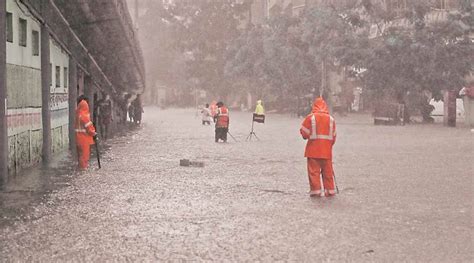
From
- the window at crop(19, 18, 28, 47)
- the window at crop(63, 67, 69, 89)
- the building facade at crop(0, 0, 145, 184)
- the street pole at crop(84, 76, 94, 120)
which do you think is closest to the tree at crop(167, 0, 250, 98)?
the street pole at crop(84, 76, 94, 120)

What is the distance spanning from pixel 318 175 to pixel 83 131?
5.88 meters

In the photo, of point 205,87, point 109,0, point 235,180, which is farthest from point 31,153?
point 205,87

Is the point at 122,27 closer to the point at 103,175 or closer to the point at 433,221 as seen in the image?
the point at 103,175

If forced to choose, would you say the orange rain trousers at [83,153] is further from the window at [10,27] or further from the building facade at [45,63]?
the window at [10,27]

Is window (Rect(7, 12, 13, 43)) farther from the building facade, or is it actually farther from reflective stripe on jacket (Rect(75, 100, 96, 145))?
reflective stripe on jacket (Rect(75, 100, 96, 145))

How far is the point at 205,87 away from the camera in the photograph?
3406 inches

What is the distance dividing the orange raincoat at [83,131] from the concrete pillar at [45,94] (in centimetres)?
197

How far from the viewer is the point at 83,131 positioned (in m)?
15.1

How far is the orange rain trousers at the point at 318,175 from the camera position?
36.4 ft

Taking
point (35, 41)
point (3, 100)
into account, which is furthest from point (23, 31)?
point (3, 100)

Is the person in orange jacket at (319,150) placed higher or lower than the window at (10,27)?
lower

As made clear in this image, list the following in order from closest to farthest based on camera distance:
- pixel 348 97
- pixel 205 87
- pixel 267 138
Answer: pixel 267 138
pixel 348 97
pixel 205 87

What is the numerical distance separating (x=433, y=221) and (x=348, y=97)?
2158 inches

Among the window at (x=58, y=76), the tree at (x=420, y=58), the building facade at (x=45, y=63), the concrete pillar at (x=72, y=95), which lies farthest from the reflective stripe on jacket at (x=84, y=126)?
the tree at (x=420, y=58)
